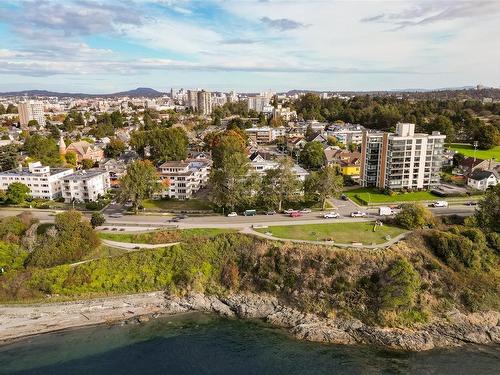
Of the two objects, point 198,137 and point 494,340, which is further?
point 198,137

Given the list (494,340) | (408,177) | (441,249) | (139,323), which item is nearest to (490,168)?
(408,177)

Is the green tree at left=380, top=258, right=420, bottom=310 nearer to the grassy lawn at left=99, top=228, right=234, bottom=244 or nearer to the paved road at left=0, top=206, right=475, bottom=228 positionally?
the paved road at left=0, top=206, right=475, bottom=228

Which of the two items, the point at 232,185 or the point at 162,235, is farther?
the point at 232,185

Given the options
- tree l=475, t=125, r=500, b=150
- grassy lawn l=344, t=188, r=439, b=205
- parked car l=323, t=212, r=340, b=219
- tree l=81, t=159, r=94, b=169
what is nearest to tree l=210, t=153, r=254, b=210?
parked car l=323, t=212, r=340, b=219

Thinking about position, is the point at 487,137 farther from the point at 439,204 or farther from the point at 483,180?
the point at 439,204

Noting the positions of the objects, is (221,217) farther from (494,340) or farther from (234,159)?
(494,340)

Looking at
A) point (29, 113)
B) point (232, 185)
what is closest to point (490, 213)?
point (232, 185)

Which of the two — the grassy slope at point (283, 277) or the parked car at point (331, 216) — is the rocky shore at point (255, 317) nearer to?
the grassy slope at point (283, 277)
